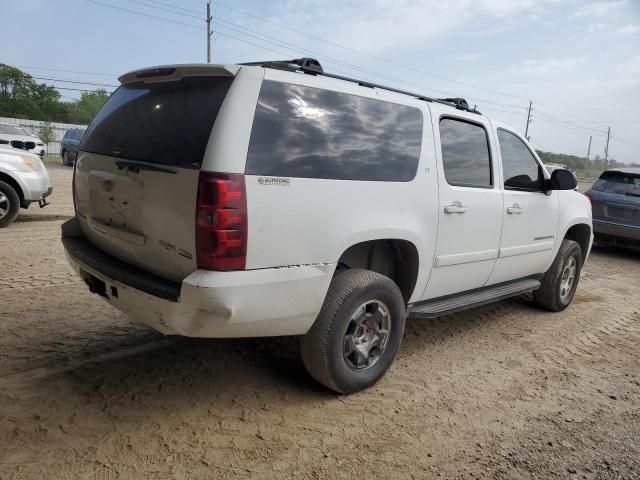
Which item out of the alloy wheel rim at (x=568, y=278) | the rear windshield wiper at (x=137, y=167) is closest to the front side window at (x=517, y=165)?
the alloy wheel rim at (x=568, y=278)

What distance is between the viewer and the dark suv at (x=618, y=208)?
8891mm

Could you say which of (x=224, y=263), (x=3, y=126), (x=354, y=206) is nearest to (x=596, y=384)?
(x=354, y=206)

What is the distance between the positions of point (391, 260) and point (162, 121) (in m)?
1.84

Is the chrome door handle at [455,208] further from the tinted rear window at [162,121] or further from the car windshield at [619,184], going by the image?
the car windshield at [619,184]

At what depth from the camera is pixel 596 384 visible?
11.9 feet

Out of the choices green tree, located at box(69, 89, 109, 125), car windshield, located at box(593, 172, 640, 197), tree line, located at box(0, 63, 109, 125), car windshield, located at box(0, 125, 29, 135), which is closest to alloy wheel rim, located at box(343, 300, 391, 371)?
car windshield, located at box(593, 172, 640, 197)

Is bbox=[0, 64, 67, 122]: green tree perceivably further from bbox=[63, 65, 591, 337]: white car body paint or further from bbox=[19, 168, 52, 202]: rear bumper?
bbox=[63, 65, 591, 337]: white car body paint

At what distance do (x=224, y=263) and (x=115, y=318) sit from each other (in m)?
2.30

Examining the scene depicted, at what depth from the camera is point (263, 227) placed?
254cm

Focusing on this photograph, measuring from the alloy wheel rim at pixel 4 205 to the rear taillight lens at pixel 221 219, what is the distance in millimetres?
6873

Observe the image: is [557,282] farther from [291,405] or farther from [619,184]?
[619,184]

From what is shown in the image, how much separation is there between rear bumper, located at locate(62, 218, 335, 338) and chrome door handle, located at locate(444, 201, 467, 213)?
1.18 m

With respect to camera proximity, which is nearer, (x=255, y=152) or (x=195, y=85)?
(x=255, y=152)

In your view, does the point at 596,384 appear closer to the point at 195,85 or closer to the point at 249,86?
the point at 249,86
